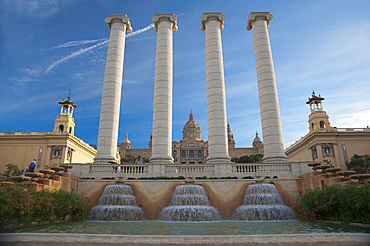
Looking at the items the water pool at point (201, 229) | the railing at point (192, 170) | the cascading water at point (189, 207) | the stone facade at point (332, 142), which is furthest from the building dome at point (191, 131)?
the water pool at point (201, 229)

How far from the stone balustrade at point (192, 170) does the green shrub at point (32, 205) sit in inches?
316

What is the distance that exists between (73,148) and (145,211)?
6288 centimetres

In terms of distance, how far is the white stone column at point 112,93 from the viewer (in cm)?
3141

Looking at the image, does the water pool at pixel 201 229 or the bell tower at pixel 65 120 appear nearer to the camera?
the water pool at pixel 201 229

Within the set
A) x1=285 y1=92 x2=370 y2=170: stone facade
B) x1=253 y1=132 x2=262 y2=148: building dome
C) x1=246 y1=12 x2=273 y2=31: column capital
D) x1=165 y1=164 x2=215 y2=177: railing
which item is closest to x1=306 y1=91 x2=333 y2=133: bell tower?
x1=285 y1=92 x2=370 y2=170: stone facade

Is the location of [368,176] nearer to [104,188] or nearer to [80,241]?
[80,241]

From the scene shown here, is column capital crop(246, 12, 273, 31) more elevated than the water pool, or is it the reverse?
column capital crop(246, 12, 273, 31)

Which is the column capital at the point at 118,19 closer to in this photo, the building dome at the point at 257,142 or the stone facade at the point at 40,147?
the stone facade at the point at 40,147

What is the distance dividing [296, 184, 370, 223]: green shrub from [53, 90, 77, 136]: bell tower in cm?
7047

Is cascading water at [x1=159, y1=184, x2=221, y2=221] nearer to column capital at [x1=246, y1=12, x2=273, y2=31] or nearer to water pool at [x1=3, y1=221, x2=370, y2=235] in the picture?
water pool at [x1=3, y1=221, x2=370, y2=235]

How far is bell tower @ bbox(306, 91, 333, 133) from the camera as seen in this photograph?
72188mm

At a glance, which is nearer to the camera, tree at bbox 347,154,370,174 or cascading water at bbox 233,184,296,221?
cascading water at bbox 233,184,296,221

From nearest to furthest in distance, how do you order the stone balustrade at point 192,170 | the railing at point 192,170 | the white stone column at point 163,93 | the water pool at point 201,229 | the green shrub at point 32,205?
the water pool at point 201,229, the green shrub at point 32,205, the stone balustrade at point 192,170, the railing at point 192,170, the white stone column at point 163,93

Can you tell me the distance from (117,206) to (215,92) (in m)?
18.0
